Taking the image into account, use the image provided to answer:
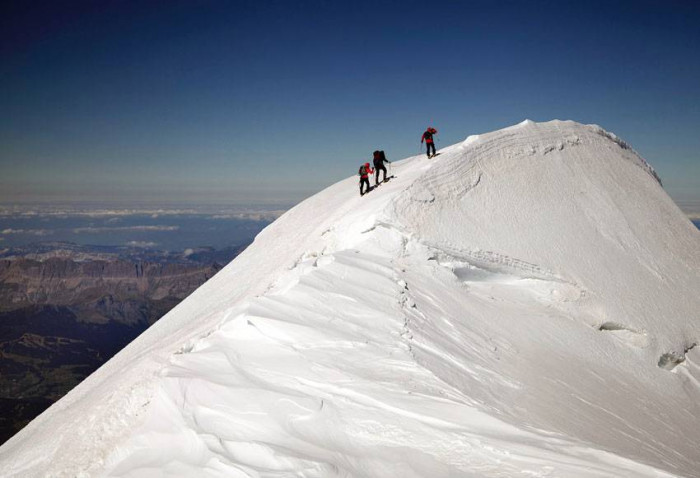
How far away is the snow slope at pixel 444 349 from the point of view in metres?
4.76

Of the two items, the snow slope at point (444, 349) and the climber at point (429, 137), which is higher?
the climber at point (429, 137)

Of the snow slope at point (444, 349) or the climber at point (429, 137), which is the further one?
the climber at point (429, 137)

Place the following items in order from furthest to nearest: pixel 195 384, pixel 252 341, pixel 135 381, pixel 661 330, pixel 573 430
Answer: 1. pixel 661 330
2. pixel 135 381
3. pixel 252 341
4. pixel 573 430
5. pixel 195 384

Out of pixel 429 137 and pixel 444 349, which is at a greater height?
pixel 429 137

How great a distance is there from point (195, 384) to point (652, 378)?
10.9 metres

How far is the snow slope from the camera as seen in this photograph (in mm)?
4758

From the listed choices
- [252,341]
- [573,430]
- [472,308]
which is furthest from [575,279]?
[252,341]

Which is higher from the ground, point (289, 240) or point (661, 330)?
point (289, 240)

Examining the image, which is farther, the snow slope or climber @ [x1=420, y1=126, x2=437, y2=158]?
climber @ [x1=420, y1=126, x2=437, y2=158]

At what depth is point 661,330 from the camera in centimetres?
1153

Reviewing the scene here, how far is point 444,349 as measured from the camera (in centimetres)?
746

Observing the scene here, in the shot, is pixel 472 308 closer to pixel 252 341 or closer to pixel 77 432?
pixel 252 341

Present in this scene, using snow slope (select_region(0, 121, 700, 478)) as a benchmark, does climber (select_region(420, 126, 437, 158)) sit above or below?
above

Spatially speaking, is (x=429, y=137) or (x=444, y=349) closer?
(x=444, y=349)
